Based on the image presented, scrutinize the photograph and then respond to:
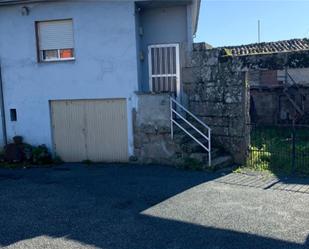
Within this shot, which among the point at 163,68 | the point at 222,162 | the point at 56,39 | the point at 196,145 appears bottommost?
the point at 222,162

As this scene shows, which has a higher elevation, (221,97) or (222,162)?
(221,97)

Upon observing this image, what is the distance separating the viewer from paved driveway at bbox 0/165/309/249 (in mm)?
5434

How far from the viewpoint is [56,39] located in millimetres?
11375

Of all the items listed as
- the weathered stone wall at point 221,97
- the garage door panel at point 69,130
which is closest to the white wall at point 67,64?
A: the garage door panel at point 69,130

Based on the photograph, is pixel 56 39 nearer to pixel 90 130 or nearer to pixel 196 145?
pixel 90 130

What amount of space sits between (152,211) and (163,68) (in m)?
6.23

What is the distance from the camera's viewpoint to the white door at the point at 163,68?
11.8 m

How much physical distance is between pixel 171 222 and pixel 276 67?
1467cm

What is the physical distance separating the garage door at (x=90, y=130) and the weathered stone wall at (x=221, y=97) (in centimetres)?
232

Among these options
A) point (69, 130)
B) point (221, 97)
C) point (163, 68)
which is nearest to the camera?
point (221, 97)

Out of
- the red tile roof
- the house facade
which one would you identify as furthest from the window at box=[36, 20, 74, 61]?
the red tile roof

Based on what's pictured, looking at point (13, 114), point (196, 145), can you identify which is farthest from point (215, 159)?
point (13, 114)

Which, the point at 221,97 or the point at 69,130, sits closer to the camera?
the point at 221,97

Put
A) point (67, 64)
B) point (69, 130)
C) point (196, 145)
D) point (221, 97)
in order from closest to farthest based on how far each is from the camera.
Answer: point (196, 145)
point (221, 97)
point (67, 64)
point (69, 130)
